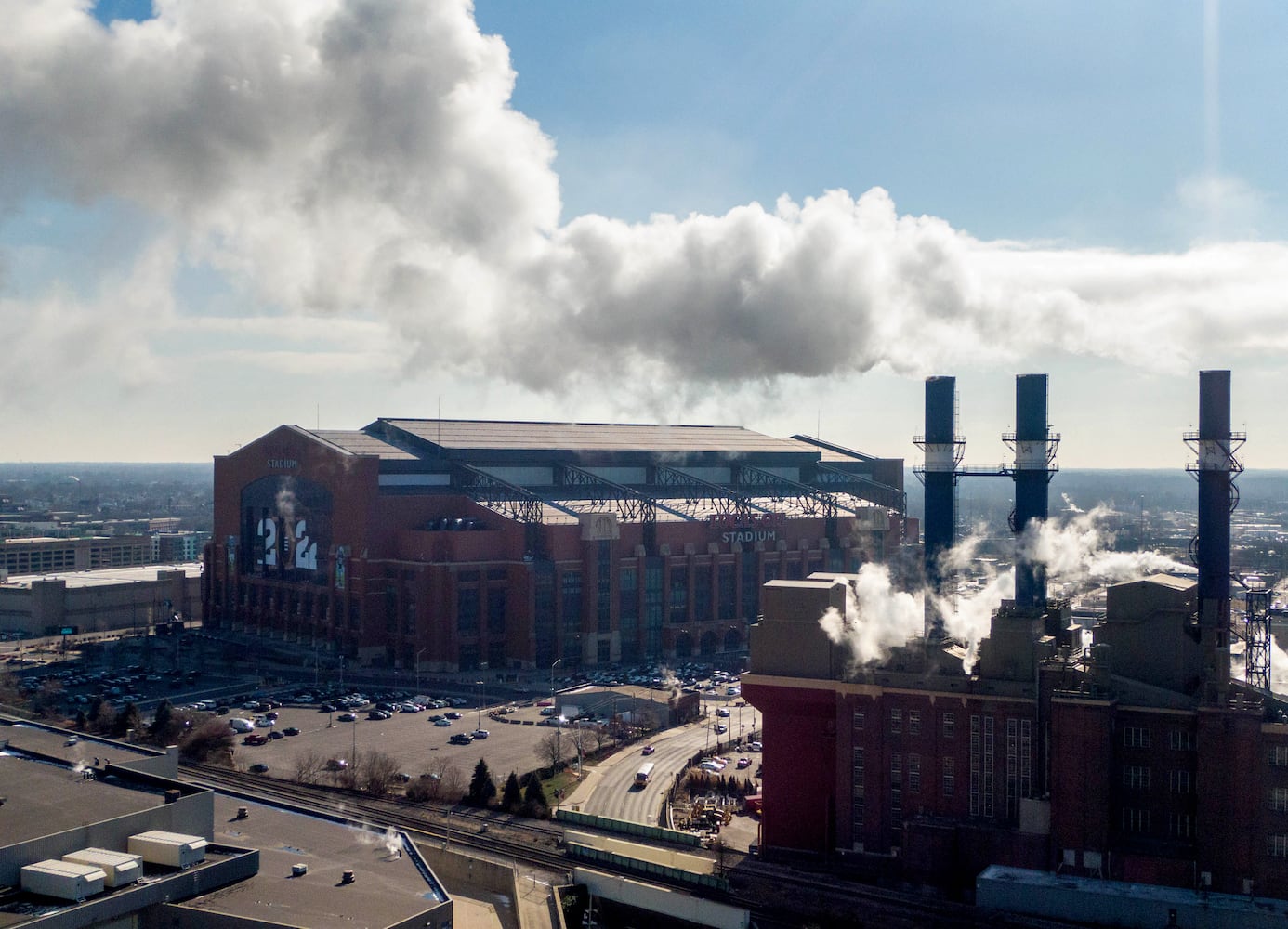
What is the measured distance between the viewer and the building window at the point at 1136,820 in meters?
42.2

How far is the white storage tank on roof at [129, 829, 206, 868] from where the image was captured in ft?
110

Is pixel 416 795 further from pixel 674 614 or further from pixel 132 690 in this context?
pixel 674 614

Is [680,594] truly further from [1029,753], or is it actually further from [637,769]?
[1029,753]

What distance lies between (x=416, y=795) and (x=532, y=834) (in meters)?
6.68

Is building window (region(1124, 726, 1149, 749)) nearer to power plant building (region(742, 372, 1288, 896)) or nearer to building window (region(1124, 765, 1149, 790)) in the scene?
power plant building (region(742, 372, 1288, 896))

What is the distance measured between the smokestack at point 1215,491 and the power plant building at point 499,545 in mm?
47067

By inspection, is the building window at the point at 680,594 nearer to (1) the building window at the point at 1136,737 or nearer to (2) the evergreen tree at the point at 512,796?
(2) the evergreen tree at the point at 512,796

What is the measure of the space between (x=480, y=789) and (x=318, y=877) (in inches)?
664

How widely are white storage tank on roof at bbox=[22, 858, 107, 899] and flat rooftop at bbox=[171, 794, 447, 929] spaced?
241 cm

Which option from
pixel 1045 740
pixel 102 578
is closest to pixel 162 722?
pixel 1045 740

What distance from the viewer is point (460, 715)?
71.2 meters

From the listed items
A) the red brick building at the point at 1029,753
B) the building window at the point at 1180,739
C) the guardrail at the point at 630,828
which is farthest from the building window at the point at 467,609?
the building window at the point at 1180,739

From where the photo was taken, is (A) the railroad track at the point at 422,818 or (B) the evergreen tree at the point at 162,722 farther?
(B) the evergreen tree at the point at 162,722

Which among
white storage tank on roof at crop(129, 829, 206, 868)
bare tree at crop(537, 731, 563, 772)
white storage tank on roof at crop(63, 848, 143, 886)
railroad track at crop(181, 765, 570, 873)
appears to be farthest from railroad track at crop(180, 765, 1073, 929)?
white storage tank on roof at crop(63, 848, 143, 886)
